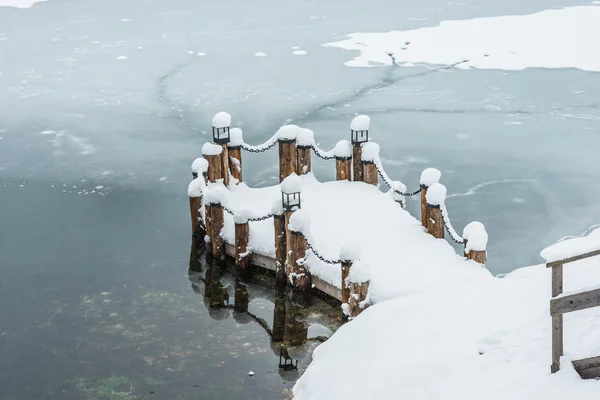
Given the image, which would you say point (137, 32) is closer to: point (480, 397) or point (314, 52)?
point (314, 52)

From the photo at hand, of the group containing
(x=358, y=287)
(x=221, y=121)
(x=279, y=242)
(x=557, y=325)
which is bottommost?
(x=279, y=242)

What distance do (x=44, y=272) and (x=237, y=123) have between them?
26.7 ft

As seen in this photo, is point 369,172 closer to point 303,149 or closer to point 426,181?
point 303,149

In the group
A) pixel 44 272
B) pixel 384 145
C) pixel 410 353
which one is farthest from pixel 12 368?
pixel 384 145

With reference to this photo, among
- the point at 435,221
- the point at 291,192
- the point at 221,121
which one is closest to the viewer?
the point at 291,192

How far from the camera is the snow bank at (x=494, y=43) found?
2694 centimetres

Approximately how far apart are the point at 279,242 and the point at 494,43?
18705 millimetres

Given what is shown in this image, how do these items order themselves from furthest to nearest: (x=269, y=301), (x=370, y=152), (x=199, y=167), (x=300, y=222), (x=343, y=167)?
(x=343, y=167)
(x=370, y=152)
(x=199, y=167)
(x=269, y=301)
(x=300, y=222)

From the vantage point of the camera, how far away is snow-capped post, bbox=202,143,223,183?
14.9m

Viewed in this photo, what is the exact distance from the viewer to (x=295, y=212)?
12258 mm

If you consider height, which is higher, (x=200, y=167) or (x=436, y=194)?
(x=436, y=194)

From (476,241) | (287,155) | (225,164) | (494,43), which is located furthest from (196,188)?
(494,43)

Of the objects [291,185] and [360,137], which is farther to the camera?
[360,137]

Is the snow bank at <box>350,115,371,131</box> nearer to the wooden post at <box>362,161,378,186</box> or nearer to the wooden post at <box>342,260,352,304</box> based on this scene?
the wooden post at <box>362,161,378,186</box>
